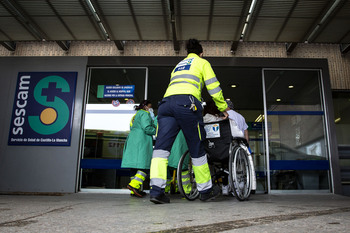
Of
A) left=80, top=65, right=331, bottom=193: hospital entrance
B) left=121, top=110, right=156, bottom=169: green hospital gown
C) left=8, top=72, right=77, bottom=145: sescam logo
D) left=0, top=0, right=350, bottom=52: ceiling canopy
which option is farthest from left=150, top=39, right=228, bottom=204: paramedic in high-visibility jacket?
left=8, top=72, right=77, bottom=145: sescam logo

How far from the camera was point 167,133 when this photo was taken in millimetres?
3137

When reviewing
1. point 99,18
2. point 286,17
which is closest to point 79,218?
point 99,18

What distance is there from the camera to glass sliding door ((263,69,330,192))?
239 inches

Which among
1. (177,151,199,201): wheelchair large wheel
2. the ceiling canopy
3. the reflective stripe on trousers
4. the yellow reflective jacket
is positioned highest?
the ceiling canopy

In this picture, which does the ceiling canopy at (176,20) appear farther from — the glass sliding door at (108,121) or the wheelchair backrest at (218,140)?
the wheelchair backrest at (218,140)

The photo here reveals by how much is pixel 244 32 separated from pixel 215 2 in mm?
1262

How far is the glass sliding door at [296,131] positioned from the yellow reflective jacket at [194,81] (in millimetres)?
3298

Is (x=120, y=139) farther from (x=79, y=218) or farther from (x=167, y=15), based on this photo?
(x=79, y=218)

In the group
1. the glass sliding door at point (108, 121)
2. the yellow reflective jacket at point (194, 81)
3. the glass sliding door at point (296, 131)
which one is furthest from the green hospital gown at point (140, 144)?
the glass sliding door at point (296, 131)

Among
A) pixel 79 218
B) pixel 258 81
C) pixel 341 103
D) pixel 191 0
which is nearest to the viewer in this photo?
pixel 79 218

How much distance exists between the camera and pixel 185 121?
3.10 metres

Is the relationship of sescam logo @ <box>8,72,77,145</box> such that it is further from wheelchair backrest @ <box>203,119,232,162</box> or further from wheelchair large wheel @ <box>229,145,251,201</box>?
wheelchair large wheel @ <box>229,145,251,201</box>

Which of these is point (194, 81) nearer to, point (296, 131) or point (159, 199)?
point (159, 199)

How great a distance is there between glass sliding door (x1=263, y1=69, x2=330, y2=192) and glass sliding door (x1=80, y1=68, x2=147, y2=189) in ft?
9.46
